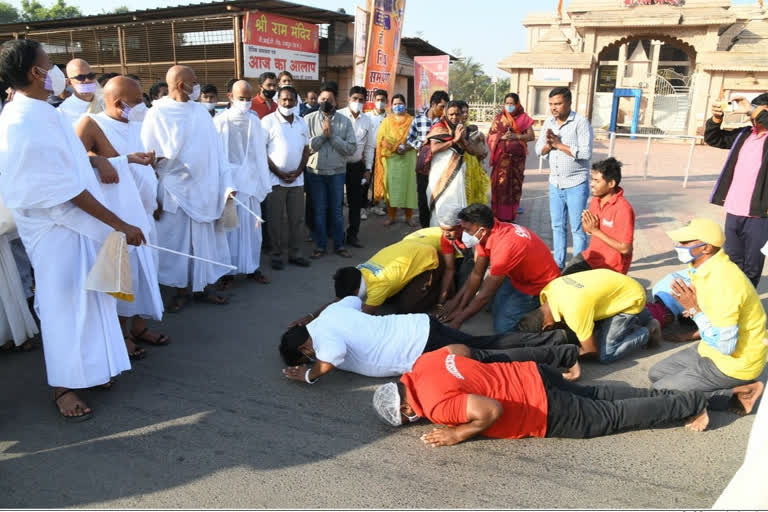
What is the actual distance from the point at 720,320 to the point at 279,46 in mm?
14167

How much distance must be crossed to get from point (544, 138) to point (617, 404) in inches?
136

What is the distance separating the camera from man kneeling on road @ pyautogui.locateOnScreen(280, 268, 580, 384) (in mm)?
3416

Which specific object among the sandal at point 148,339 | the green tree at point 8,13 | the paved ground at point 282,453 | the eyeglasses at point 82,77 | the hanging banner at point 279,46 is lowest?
the paved ground at point 282,453

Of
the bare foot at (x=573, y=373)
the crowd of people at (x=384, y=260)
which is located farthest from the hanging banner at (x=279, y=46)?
the bare foot at (x=573, y=373)

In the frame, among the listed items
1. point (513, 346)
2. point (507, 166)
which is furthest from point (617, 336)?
point (507, 166)

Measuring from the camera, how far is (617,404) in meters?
3.05

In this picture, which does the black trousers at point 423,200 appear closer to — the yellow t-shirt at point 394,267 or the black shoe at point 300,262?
the black shoe at point 300,262

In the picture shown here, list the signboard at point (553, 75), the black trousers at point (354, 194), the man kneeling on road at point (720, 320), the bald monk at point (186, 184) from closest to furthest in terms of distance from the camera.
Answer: the man kneeling on road at point (720, 320), the bald monk at point (186, 184), the black trousers at point (354, 194), the signboard at point (553, 75)

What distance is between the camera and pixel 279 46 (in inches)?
592

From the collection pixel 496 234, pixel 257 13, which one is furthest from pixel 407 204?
pixel 257 13

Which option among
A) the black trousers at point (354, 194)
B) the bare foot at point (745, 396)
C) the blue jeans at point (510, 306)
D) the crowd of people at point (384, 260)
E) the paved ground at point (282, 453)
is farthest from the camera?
the black trousers at point (354, 194)

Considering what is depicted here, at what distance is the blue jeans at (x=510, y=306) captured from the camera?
4.40 meters

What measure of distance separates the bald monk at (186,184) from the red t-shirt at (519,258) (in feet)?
7.71

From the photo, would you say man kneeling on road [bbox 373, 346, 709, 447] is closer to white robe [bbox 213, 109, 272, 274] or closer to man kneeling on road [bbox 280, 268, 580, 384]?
man kneeling on road [bbox 280, 268, 580, 384]
